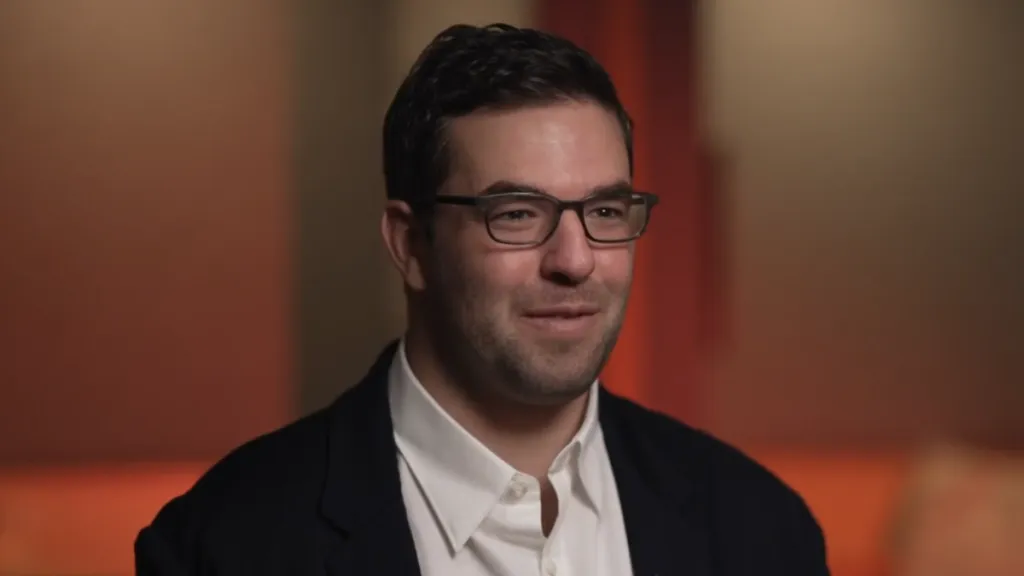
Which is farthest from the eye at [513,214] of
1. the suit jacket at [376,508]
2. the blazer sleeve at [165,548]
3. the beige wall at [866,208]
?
the beige wall at [866,208]

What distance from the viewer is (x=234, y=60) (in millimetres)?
1832

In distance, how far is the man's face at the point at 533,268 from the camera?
1.17m

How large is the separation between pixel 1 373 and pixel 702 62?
4.15ft

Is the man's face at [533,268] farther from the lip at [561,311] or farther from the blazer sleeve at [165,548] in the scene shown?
the blazer sleeve at [165,548]

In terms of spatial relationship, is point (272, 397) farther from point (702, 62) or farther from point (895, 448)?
point (895, 448)

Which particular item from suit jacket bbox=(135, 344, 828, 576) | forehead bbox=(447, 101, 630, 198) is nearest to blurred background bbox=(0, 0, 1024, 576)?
suit jacket bbox=(135, 344, 828, 576)

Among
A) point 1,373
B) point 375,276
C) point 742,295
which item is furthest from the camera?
point 742,295

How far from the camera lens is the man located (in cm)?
118

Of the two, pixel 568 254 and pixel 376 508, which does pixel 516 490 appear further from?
pixel 568 254

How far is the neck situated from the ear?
0.08 meters

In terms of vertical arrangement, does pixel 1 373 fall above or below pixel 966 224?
below

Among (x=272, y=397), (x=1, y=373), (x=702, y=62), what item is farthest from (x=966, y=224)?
(x=1, y=373)

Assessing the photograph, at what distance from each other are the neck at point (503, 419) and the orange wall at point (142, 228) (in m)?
0.68

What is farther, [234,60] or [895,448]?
[895,448]
